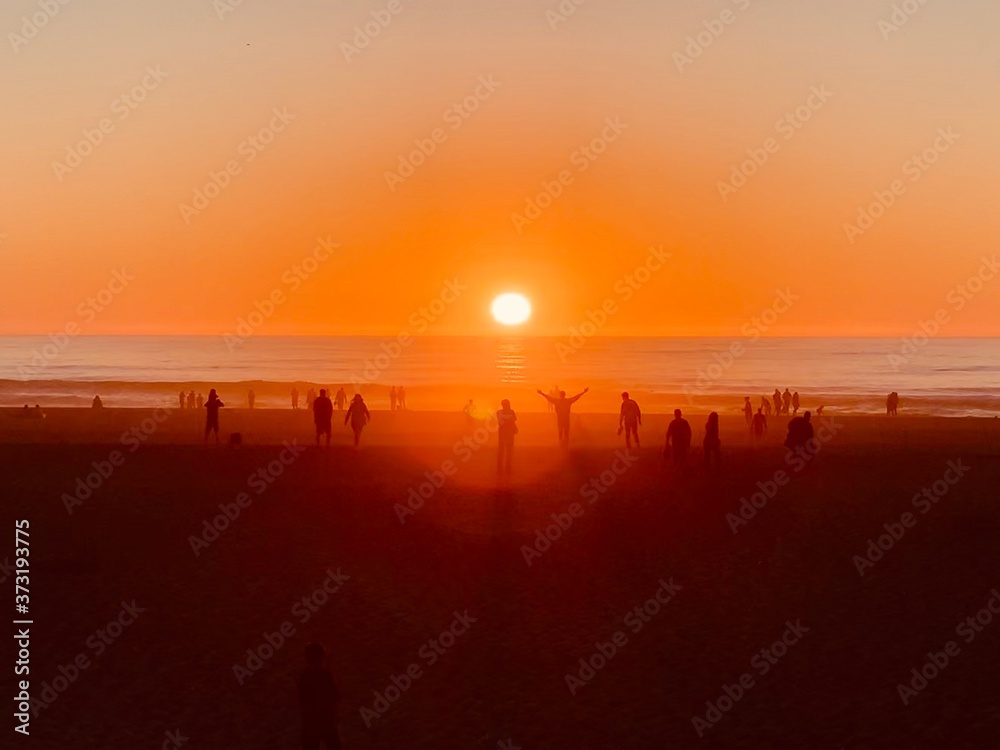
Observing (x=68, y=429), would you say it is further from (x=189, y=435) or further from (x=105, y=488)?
(x=105, y=488)

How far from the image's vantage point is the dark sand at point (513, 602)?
13219 mm

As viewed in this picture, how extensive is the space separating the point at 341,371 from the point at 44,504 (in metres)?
125

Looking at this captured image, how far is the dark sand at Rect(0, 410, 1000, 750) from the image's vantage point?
13.2 m

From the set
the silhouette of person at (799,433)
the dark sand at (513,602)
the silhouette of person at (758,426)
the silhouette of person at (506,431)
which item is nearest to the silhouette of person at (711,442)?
the dark sand at (513,602)

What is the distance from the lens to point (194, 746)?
494 inches

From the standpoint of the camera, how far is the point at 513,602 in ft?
57.0

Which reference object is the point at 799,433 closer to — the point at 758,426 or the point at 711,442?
Result: the point at 711,442

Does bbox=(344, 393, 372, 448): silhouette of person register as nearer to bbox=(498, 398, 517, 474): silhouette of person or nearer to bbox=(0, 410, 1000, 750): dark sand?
bbox=(0, 410, 1000, 750): dark sand

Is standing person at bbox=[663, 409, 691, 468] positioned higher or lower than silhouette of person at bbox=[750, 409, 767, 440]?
lower

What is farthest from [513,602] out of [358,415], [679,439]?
[358,415]

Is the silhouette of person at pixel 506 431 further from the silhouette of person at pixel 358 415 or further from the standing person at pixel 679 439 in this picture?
the silhouette of person at pixel 358 415

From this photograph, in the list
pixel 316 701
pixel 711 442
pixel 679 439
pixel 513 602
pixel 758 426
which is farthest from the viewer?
pixel 758 426

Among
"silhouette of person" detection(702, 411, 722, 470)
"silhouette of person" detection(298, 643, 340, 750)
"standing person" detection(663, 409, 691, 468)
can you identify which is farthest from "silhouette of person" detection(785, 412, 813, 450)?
"silhouette of person" detection(298, 643, 340, 750)

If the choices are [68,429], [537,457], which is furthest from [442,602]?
[68,429]
